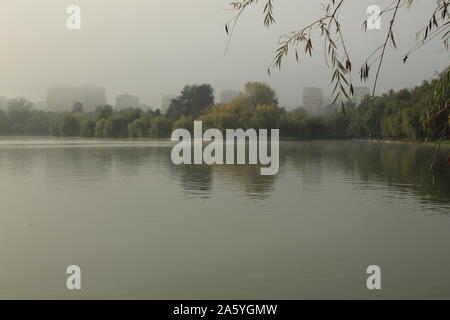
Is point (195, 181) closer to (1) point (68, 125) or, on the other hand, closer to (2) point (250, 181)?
(2) point (250, 181)

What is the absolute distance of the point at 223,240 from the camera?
9.48 m

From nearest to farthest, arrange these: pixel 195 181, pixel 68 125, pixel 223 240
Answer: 1. pixel 223 240
2. pixel 195 181
3. pixel 68 125

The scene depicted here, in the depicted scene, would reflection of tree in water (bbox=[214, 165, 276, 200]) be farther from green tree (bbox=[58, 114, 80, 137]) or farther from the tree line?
green tree (bbox=[58, 114, 80, 137])

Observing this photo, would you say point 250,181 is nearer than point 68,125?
Yes

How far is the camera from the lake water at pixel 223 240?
6820 mm

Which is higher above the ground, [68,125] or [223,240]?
[68,125]

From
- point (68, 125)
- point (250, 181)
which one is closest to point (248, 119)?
point (68, 125)

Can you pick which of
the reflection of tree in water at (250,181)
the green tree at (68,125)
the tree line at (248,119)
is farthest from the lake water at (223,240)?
the green tree at (68,125)

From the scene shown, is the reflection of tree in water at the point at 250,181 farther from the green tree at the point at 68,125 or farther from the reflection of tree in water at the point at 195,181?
the green tree at the point at 68,125

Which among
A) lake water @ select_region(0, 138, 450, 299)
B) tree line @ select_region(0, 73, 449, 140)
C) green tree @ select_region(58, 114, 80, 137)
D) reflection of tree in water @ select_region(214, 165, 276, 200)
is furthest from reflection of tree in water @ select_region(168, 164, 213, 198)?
green tree @ select_region(58, 114, 80, 137)

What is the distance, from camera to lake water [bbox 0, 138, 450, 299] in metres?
6.82

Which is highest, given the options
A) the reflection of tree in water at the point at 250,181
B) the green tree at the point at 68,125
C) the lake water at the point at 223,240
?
the green tree at the point at 68,125

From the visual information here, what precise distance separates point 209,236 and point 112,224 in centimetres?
241

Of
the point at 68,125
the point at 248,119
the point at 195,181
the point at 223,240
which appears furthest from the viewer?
the point at 68,125
